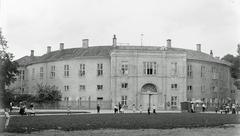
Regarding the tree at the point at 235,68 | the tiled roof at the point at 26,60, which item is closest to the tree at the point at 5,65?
the tiled roof at the point at 26,60

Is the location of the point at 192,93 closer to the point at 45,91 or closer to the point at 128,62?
the point at 128,62

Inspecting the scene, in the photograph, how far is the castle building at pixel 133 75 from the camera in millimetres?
62531

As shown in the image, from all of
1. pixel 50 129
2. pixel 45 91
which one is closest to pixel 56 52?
pixel 45 91

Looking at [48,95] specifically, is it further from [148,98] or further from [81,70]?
[148,98]

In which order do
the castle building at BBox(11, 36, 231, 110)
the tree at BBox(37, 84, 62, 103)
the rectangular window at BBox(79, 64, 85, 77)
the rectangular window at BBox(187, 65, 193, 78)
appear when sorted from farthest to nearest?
the rectangular window at BBox(187, 65, 193, 78)
the rectangular window at BBox(79, 64, 85, 77)
the tree at BBox(37, 84, 62, 103)
the castle building at BBox(11, 36, 231, 110)

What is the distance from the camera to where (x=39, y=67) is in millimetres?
74812

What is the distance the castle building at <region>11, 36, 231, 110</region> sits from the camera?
205 ft

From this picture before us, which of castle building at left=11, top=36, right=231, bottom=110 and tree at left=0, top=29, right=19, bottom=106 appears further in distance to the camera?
castle building at left=11, top=36, right=231, bottom=110

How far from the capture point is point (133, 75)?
62.6m

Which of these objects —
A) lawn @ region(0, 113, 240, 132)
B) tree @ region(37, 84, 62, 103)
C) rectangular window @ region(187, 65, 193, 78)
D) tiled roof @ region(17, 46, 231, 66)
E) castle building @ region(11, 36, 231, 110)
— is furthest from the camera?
rectangular window @ region(187, 65, 193, 78)

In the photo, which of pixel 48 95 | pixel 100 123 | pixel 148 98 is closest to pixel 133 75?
pixel 148 98

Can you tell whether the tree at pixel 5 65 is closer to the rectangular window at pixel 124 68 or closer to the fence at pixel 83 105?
the fence at pixel 83 105

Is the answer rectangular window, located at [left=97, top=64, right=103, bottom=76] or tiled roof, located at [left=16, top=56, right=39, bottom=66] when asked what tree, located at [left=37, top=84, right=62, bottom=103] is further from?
tiled roof, located at [left=16, top=56, right=39, bottom=66]

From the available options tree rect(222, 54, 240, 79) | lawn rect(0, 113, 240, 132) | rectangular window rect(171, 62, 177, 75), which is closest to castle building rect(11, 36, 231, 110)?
rectangular window rect(171, 62, 177, 75)
